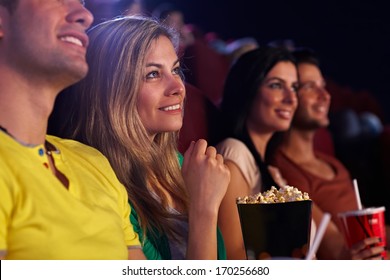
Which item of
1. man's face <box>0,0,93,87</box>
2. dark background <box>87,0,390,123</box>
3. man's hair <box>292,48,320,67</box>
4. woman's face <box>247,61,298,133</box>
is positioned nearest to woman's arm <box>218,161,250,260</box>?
woman's face <box>247,61,298,133</box>

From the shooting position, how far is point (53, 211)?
0.75 meters

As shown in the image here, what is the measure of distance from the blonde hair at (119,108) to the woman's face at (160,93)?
0.01 m

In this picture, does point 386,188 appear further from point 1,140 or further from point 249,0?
point 1,140

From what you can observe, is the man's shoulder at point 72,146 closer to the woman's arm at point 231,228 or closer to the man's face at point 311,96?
the woman's arm at point 231,228

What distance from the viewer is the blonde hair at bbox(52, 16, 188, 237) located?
3.21 feet

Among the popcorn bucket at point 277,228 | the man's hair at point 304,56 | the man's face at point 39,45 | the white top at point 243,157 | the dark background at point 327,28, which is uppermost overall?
the dark background at point 327,28

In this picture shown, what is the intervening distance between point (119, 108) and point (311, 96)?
750 millimetres

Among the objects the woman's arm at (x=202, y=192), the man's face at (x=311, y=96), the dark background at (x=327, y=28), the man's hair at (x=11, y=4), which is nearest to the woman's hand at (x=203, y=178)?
the woman's arm at (x=202, y=192)

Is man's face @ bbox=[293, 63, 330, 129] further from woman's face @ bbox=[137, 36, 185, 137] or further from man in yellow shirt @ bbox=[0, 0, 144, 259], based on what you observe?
man in yellow shirt @ bbox=[0, 0, 144, 259]

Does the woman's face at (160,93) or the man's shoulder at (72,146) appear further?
the woman's face at (160,93)

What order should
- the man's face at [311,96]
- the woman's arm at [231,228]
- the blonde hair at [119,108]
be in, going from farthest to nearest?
the man's face at [311,96] < the woman's arm at [231,228] < the blonde hair at [119,108]

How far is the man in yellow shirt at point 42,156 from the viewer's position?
727 mm

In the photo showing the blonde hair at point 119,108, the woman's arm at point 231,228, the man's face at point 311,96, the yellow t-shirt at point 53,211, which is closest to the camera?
the yellow t-shirt at point 53,211

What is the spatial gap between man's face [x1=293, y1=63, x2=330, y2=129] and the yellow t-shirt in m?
0.86
